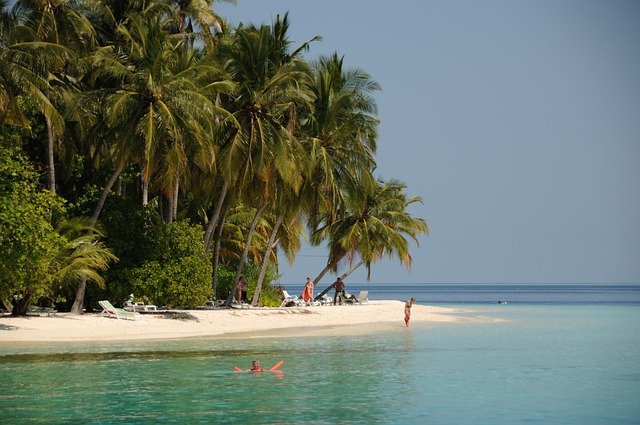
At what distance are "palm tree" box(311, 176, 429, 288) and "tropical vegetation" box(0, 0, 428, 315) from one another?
827cm

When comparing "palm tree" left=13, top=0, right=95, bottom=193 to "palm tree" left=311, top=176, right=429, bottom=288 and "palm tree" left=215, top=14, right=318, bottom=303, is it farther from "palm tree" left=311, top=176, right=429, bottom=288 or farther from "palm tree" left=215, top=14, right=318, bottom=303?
"palm tree" left=311, top=176, right=429, bottom=288

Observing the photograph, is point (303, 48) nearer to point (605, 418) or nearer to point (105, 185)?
point (105, 185)

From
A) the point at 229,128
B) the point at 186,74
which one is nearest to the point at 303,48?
the point at 229,128

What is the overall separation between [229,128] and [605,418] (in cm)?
2261

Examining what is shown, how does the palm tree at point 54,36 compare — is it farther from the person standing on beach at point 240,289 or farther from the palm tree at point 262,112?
the person standing on beach at point 240,289

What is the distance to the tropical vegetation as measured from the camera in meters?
28.5

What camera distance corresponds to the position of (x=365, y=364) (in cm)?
2416

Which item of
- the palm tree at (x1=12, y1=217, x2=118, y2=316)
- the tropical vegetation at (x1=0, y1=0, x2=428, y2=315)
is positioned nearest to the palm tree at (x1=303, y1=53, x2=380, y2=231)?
the tropical vegetation at (x1=0, y1=0, x2=428, y2=315)

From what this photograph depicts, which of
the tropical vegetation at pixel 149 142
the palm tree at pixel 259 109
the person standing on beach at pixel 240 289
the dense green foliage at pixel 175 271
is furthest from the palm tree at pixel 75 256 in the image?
the person standing on beach at pixel 240 289

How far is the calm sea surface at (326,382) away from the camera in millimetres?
16703

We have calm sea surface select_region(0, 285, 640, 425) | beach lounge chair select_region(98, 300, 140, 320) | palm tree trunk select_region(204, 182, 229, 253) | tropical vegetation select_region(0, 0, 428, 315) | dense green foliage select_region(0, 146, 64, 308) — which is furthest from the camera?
palm tree trunk select_region(204, 182, 229, 253)

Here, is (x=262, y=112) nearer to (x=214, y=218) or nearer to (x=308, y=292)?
(x=214, y=218)

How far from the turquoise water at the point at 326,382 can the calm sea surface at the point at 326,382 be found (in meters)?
0.02

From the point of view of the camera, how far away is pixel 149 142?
3080 centimetres
